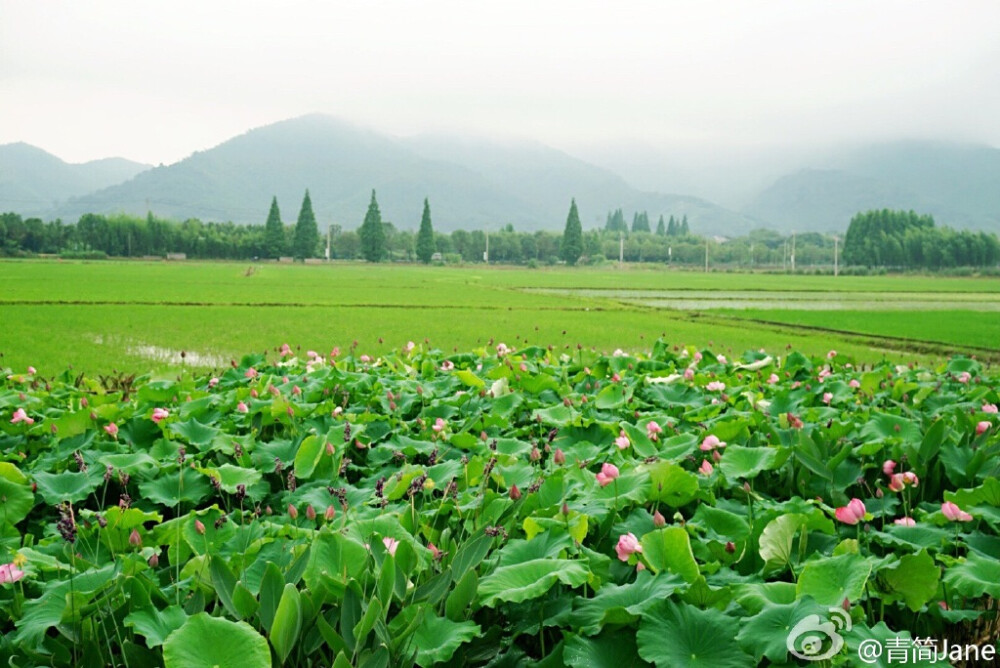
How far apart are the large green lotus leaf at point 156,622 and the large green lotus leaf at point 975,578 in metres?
1.41

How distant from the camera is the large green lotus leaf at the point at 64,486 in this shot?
2043 mm

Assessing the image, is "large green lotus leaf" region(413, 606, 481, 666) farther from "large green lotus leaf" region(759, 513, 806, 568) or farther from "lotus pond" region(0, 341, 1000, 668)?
"large green lotus leaf" region(759, 513, 806, 568)

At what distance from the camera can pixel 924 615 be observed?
158cm

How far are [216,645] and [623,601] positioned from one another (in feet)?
2.22

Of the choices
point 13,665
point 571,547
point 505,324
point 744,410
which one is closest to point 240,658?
point 13,665

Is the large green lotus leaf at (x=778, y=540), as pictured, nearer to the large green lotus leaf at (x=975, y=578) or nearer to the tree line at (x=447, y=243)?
the large green lotus leaf at (x=975, y=578)

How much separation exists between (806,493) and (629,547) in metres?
1.03

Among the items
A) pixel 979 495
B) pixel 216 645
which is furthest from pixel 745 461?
pixel 216 645

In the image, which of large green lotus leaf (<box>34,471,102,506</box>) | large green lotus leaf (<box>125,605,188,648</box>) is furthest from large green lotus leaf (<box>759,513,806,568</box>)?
large green lotus leaf (<box>34,471,102,506</box>)

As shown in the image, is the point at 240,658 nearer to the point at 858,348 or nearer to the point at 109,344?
the point at 109,344

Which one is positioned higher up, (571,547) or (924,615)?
(571,547)

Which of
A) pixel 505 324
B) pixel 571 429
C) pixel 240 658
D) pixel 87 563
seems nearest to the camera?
pixel 240 658

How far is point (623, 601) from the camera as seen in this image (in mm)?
1384

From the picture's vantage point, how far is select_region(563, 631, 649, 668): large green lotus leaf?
4.17ft
